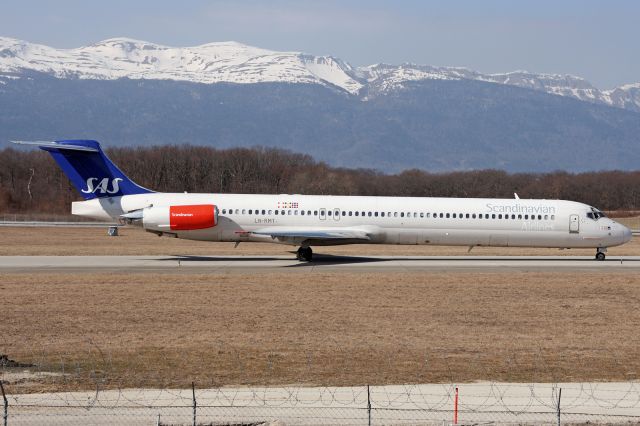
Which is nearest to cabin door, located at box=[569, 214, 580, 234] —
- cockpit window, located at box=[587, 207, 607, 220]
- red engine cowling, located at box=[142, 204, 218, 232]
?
cockpit window, located at box=[587, 207, 607, 220]

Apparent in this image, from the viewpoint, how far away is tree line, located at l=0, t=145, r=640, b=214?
384 ft

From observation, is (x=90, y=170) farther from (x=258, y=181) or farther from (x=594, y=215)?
(x=258, y=181)

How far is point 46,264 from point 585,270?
22.6 meters

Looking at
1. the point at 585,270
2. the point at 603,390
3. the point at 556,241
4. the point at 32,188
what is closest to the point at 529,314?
the point at 603,390

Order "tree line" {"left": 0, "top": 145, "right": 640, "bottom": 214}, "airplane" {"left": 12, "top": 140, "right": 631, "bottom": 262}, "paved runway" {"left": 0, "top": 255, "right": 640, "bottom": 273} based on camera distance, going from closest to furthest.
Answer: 1. "paved runway" {"left": 0, "top": 255, "right": 640, "bottom": 273}
2. "airplane" {"left": 12, "top": 140, "right": 631, "bottom": 262}
3. "tree line" {"left": 0, "top": 145, "right": 640, "bottom": 214}

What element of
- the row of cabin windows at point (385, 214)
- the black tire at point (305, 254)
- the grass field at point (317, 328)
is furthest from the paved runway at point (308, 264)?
the grass field at point (317, 328)

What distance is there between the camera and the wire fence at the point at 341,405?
51.2ft

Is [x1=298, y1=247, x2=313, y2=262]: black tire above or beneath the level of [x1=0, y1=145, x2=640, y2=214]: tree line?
beneath

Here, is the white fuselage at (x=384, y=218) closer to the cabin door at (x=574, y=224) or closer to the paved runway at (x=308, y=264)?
the cabin door at (x=574, y=224)

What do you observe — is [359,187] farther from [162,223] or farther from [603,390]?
[603,390]

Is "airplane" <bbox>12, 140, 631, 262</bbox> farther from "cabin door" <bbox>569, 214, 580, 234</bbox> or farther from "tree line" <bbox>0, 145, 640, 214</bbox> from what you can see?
"tree line" <bbox>0, 145, 640, 214</bbox>

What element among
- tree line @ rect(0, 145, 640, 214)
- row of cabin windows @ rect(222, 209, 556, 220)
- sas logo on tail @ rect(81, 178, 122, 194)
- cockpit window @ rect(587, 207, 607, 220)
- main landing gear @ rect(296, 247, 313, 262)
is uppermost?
tree line @ rect(0, 145, 640, 214)

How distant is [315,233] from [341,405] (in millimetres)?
24679

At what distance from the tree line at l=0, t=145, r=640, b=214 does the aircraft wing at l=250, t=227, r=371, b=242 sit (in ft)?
209
